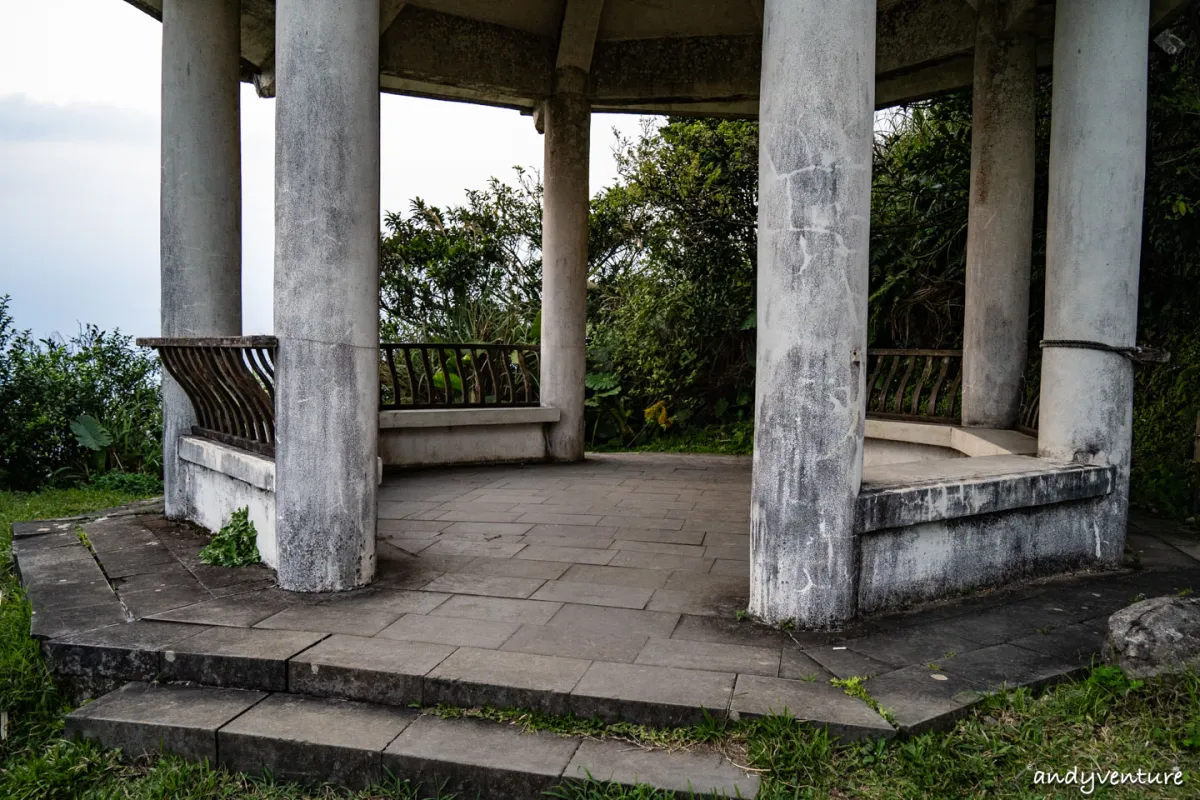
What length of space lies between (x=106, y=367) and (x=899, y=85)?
9025 millimetres

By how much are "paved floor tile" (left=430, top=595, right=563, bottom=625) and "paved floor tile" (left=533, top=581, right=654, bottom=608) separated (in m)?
0.12

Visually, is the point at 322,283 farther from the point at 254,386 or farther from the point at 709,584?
the point at 709,584

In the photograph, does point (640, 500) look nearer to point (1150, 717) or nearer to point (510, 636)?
point (510, 636)

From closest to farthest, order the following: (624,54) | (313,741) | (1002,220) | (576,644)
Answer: (313,741), (576,644), (1002,220), (624,54)

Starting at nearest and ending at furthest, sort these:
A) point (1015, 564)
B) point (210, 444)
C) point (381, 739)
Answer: point (381, 739) < point (1015, 564) < point (210, 444)

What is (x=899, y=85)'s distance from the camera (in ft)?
28.1

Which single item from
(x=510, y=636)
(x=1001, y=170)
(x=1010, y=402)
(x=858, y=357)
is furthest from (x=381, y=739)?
(x=1001, y=170)

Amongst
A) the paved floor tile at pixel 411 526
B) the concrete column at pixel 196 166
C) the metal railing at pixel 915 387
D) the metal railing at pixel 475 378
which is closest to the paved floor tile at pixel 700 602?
the paved floor tile at pixel 411 526

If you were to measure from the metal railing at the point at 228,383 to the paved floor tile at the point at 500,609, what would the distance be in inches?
53.8

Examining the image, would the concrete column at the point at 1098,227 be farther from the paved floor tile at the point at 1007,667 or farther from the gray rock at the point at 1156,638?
the paved floor tile at the point at 1007,667

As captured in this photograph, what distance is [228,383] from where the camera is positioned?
191 inches

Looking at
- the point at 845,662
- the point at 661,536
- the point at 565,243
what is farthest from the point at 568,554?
the point at 565,243

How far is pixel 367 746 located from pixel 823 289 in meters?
2.40

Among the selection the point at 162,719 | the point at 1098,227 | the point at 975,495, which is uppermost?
the point at 1098,227
